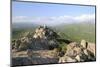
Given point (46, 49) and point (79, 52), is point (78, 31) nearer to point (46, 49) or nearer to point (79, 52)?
point (79, 52)

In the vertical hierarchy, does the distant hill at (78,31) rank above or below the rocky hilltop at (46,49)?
above

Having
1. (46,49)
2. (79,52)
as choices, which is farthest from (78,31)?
(46,49)

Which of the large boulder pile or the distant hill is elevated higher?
the distant hill

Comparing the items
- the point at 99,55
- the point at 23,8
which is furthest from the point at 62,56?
the point at 23,8

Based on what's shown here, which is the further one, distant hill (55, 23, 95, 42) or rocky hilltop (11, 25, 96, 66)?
distant hill (55, 23, 95, 42)

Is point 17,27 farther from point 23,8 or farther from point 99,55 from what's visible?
point 99,55

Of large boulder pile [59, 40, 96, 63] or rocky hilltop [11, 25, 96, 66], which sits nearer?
rocky hilltop [11, 25, 96, 66]

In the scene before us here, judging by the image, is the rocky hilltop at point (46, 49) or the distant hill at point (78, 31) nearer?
the rocky hilltop at point (46, 49)

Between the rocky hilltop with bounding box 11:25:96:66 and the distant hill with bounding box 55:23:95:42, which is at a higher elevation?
the distant hill with bounding box 55:23:95:42

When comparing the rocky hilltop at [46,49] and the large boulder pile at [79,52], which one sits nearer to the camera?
the rocky hilltop at [46,49]
